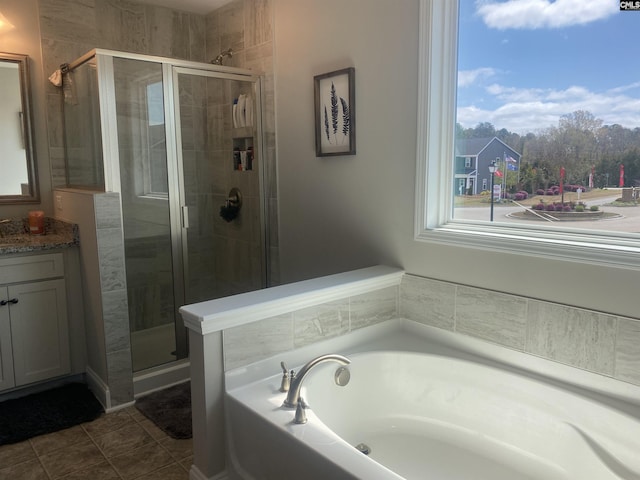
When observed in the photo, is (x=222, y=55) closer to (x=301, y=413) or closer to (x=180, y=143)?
(x=180, y=143)

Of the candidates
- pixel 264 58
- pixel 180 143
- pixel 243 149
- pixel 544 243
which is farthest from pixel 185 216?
pixel 544 243

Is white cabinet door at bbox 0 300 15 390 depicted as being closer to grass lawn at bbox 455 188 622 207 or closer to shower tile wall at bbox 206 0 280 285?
shower tile wall at bbox 206 0 280 285

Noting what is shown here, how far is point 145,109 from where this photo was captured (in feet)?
9.14

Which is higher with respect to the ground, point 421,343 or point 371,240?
point 371,240

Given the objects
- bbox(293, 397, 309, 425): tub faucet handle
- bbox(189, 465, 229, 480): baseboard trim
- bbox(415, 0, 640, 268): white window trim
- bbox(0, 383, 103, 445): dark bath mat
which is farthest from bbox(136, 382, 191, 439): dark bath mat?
bbox(415, 0, 640, 268): white window trim

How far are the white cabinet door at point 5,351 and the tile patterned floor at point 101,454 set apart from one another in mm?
486

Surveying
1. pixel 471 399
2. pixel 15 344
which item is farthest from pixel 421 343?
pixel 15 344

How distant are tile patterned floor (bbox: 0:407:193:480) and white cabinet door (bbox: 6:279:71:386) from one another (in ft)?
1.69

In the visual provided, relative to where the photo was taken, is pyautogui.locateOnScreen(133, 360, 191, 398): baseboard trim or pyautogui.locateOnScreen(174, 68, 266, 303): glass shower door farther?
pyautogui.locateOnScreen(174, 68, 266, 303): glass shower door

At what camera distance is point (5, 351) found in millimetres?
2717

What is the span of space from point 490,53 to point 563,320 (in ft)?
3.89

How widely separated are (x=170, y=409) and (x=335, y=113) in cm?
186

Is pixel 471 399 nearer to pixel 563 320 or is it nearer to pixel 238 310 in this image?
pixel 563 320

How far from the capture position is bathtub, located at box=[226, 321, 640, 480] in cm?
164
